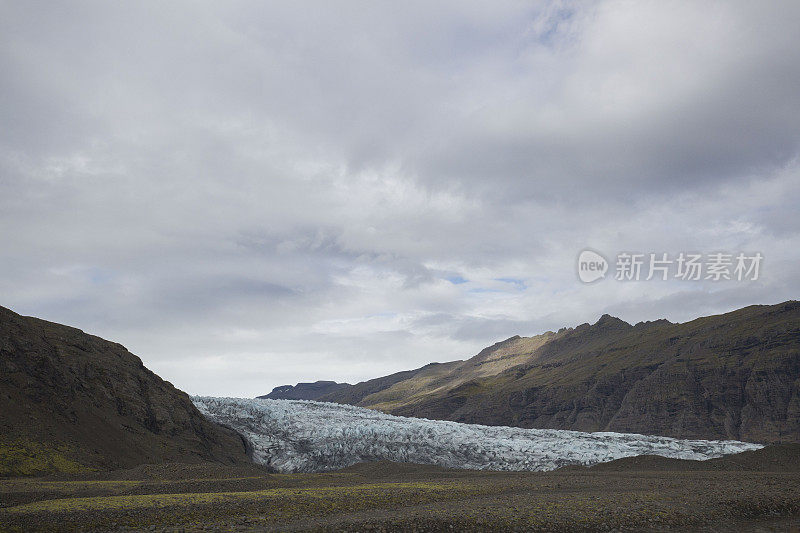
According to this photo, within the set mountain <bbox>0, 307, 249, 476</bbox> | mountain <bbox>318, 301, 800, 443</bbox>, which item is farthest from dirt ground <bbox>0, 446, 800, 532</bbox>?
mountain <bbox>318, 301, 800, 443</bbox>

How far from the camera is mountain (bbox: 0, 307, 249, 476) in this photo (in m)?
32.2

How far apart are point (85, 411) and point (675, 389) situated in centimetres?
10071

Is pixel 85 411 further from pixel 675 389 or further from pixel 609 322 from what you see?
pixel 609 322

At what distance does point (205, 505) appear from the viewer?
1852 cm

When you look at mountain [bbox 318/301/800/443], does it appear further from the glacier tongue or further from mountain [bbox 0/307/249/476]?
mountain [bbox 0/307/249/476]

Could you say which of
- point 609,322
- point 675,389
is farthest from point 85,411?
point 609,322

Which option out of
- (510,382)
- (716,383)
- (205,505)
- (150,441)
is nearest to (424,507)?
(205,505)

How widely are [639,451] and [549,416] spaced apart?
238 feet

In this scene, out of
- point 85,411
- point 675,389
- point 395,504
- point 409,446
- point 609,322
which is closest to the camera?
point 395,504

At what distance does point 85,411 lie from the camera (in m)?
38.8

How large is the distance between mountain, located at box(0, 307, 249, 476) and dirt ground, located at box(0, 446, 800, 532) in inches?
197

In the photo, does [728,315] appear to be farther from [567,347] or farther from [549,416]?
[567,347]

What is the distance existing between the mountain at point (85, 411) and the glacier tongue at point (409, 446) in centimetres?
447

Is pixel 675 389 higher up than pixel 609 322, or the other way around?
pixel 609 322
